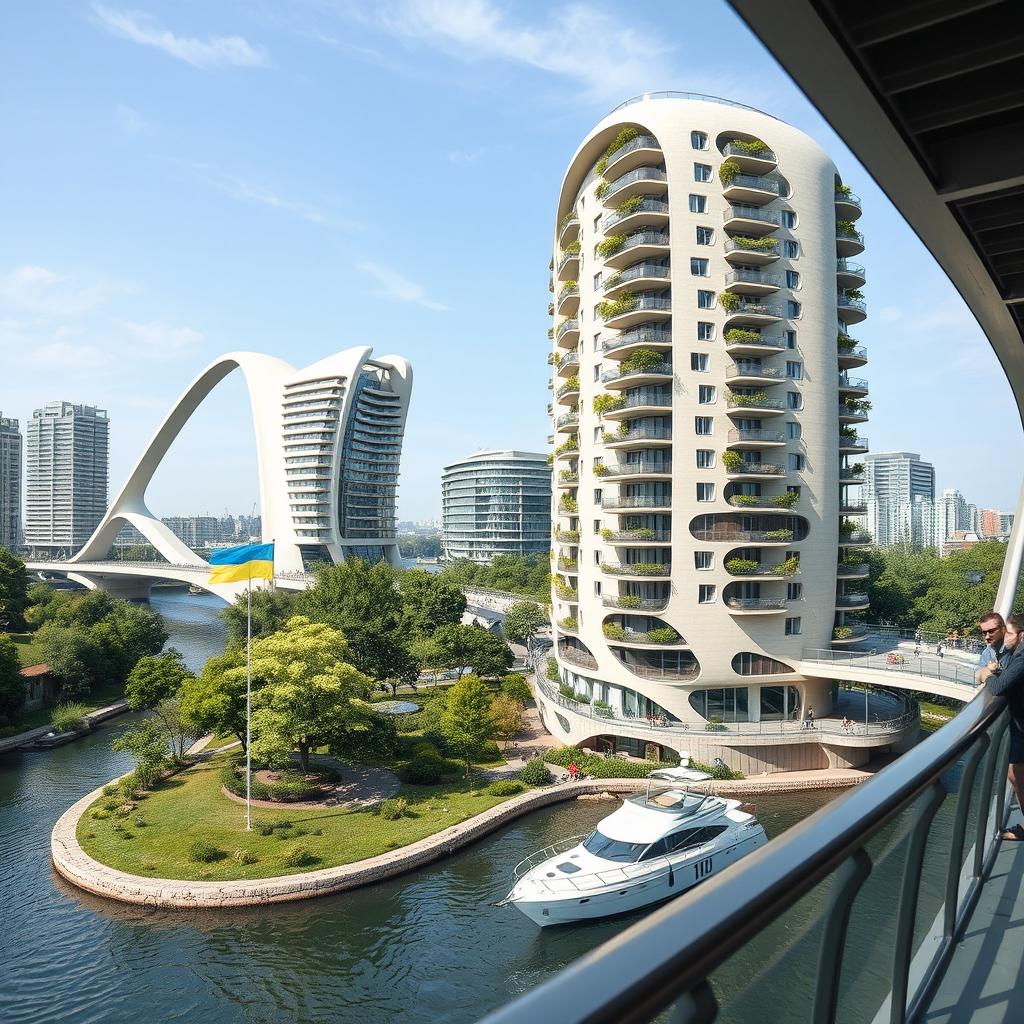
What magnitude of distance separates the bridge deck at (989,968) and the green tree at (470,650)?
3341cm

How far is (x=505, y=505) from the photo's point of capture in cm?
10456

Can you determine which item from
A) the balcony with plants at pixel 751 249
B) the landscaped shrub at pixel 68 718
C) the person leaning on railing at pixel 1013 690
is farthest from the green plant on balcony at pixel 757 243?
the landscaped shrub at pixel 68 718

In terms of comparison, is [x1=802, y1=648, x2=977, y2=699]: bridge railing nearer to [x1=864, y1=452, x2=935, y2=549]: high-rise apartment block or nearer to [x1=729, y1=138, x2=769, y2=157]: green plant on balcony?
[x1=729, y1=138, x2=769, y2=157]: green plant on balcony

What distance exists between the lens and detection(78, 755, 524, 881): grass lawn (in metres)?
17.6

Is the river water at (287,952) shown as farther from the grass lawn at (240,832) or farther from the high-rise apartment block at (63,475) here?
the high-rise apartment block at (63,475)

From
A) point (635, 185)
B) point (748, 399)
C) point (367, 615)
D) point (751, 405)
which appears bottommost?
point (367, 615)

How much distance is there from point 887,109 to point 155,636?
45.5 metres

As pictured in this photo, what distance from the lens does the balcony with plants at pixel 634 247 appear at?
27.6m

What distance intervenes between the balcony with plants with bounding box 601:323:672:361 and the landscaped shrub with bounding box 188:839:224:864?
20435mm

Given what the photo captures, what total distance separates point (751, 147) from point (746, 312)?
5.94 m

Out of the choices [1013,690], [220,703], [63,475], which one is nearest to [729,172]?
[220,703]

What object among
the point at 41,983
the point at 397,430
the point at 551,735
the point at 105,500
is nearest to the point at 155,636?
the point at 551,735

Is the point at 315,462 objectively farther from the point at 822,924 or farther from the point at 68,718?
the point at 822,924

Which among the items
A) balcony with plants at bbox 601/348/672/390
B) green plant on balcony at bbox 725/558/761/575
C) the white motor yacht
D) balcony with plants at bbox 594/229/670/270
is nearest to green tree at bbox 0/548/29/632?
balcony with plants at bbox 601/348/672/390
